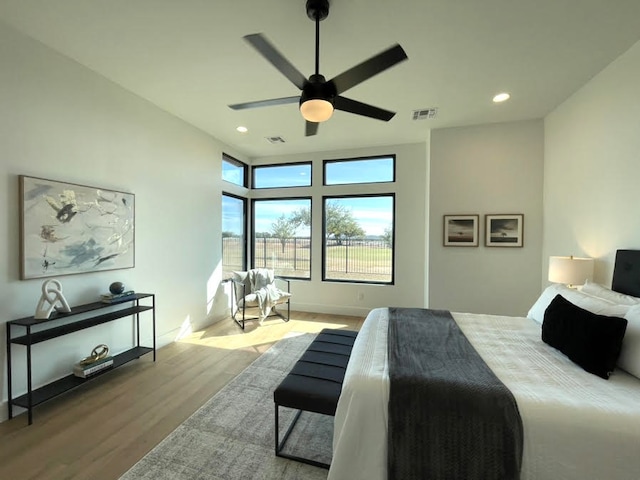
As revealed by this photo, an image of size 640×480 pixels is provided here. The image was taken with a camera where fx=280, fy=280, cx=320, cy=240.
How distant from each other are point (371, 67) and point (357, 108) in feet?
1.21

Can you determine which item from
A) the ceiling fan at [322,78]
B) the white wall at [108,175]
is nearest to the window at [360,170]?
the white wall at [108,175]

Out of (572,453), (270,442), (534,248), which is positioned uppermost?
(534,248)

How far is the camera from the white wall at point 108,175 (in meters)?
2.16

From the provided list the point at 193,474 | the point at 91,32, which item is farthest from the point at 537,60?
the point at 193,474

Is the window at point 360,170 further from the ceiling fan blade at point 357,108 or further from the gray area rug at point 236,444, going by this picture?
the gray area rug at point 236,444

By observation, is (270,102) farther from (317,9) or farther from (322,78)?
(317,9)

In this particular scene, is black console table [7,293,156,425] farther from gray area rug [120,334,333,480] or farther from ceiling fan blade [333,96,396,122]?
ceiling fan blade [333,96,396,122]

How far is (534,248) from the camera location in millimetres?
3674

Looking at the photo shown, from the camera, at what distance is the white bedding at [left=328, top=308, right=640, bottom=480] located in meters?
1.13

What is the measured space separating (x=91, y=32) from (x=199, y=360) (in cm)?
314

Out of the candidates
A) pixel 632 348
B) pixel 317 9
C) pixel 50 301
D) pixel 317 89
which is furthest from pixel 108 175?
pixel 632 348

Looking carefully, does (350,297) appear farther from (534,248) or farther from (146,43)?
(146,43)

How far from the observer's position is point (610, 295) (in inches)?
82.7

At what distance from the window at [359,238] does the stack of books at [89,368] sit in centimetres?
333
